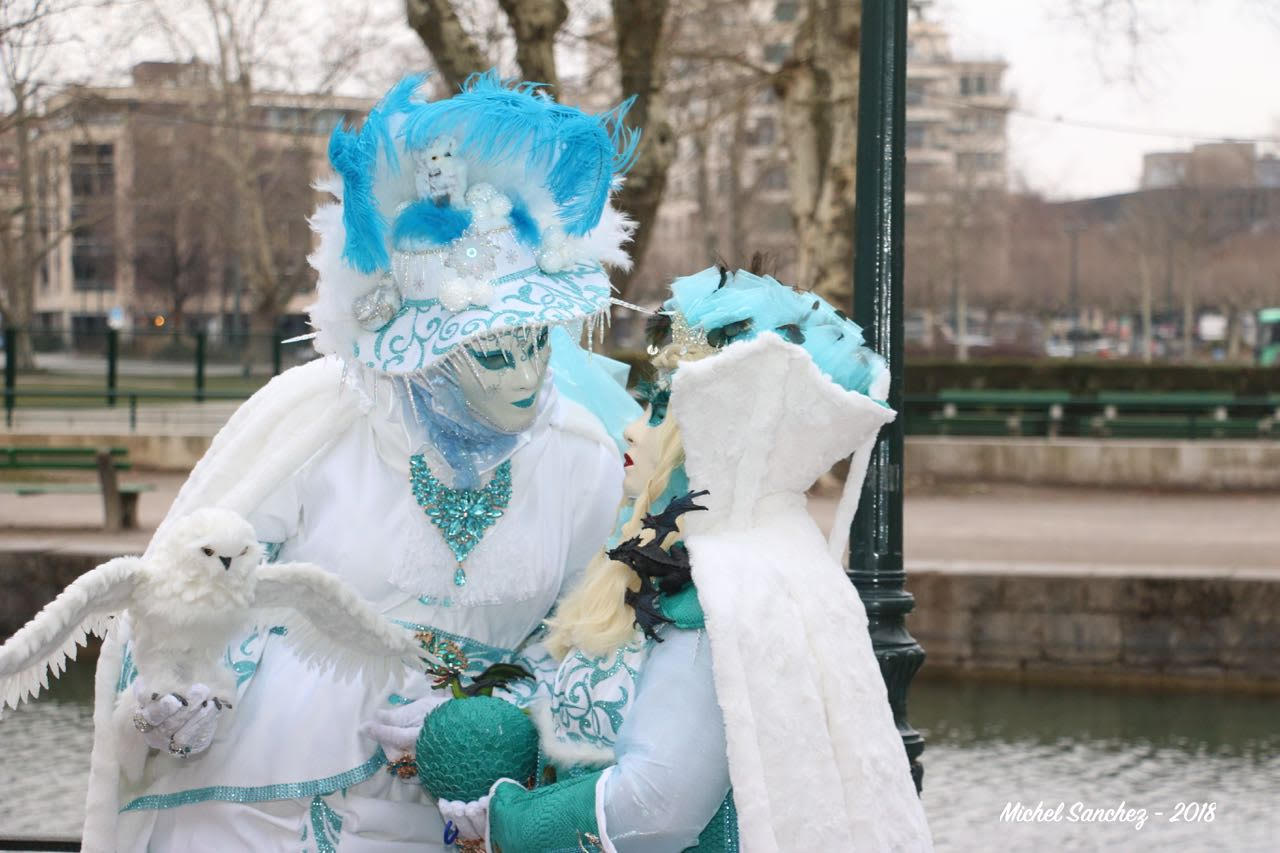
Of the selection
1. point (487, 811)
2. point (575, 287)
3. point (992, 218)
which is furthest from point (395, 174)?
point (992, 218)

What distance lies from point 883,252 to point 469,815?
6.36 feet

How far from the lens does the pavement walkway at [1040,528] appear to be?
10.7 m

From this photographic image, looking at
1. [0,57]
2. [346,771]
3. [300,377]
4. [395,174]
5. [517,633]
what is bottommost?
[346,771]

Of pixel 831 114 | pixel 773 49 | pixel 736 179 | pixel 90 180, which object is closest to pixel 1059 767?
pixel 831 114

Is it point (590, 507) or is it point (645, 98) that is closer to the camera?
point (590, 507)

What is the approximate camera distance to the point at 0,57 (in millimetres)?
15117

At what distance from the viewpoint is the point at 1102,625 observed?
9.41 meters

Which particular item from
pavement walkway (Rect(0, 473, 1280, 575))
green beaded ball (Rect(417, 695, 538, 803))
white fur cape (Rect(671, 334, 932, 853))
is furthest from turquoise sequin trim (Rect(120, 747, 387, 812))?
pavement walkway (Rect(0, 473, 1280, 575))

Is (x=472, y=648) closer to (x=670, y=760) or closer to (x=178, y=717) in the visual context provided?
(x=178, y=717)

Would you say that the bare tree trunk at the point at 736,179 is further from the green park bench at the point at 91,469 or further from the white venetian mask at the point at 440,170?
the white venetian mask at the point at 440,170

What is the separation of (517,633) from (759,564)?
2.80ft

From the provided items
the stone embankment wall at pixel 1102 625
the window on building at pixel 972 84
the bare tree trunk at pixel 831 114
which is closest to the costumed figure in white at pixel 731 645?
the stone embankment wall at pixel 1102 625

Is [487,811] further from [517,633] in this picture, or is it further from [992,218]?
[992,218]
